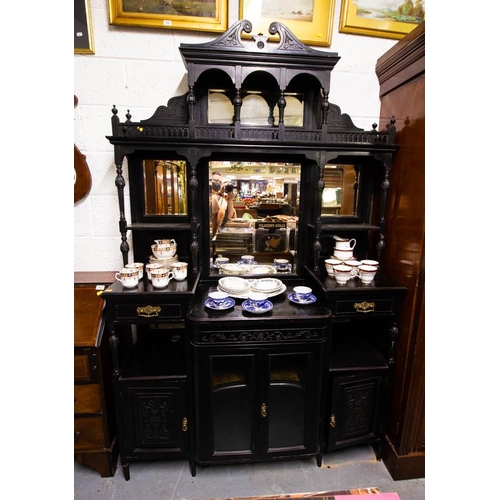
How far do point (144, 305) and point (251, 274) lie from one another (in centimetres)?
63

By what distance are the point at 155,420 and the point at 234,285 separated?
0.79 meters

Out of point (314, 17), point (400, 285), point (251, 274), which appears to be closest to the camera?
point (400, 285)

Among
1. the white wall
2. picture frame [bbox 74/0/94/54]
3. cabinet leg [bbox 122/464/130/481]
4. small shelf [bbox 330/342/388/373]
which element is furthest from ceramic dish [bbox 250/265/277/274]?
picture frame [bbox 74/0/94/54]

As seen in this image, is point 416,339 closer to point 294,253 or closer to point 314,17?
point 294,253

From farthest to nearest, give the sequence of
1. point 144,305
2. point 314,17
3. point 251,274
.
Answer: point 251,274, point 314,17, point 144,305

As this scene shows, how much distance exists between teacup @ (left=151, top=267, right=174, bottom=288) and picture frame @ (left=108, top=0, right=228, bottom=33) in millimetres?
1280

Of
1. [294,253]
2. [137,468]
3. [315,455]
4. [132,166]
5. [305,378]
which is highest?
[132,166]

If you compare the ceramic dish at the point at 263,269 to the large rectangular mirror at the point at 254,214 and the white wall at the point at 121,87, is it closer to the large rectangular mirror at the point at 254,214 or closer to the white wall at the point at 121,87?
the large rectangular mirror at the point at 254,214

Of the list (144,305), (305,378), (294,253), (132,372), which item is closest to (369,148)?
(294,253)

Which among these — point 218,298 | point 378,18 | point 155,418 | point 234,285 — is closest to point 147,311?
point 218,298

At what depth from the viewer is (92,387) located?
1356mm

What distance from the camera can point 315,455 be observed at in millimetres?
1468

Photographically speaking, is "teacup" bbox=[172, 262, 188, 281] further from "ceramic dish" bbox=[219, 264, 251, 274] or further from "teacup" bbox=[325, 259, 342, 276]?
"teacup" bbox=[325, 259, 342, 276]

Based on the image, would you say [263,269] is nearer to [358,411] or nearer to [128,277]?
[128,277]
